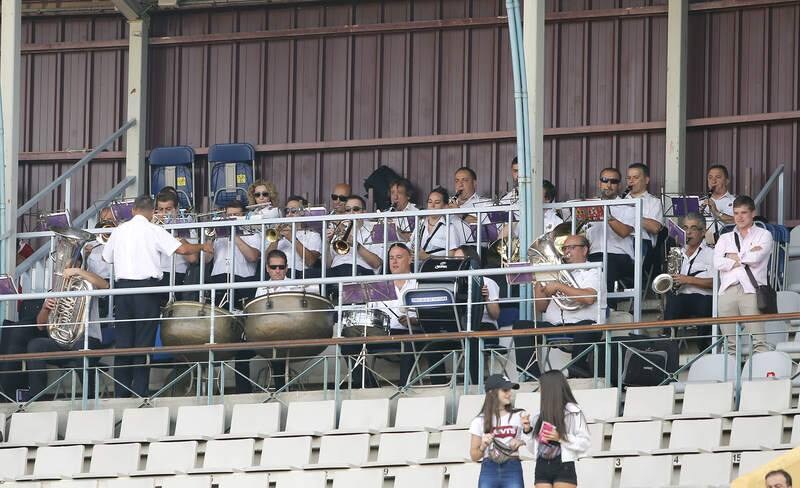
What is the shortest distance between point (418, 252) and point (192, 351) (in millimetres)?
2195

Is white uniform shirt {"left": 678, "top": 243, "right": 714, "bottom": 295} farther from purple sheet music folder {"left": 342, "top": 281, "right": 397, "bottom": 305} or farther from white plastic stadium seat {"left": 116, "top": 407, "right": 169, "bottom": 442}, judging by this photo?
white plastic stadium seat {"left": 116, "top": 407, "right": 169, "bottom": 442}

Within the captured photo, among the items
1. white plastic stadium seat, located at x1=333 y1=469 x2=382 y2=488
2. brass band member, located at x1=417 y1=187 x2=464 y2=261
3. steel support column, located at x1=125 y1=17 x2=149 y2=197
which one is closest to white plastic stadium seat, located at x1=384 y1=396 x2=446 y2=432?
white plastic stadium seat, located at x1=333 y1=469 x2=382 y2=488

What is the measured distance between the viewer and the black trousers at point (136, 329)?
48.6ft

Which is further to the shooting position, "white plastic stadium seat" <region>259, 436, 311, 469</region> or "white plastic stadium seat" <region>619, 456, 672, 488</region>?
"white plastic stadium seat" <region>259, 436, 311, 469</region>

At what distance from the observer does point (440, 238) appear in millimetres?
15922

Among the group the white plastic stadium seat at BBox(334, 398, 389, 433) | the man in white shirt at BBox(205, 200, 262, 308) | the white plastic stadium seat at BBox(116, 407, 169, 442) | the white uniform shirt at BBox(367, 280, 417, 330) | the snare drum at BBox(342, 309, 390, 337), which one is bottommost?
the white plastic stadium seat at BBox(116, 407, 169, 442)

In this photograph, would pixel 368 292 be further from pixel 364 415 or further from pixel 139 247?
pixel 139 247

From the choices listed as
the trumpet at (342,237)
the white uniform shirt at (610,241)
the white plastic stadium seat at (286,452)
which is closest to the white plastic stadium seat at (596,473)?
the white plastic stadium seat at (286,452)

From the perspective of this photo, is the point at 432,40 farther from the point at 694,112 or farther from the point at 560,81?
the point at 694,112

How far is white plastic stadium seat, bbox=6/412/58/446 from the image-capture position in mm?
14344

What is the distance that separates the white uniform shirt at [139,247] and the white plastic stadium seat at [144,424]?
4.27ft

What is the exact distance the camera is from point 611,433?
12711 mm

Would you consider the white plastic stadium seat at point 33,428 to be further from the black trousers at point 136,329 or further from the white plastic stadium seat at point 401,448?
the white plastic stadium seat at point 401,448

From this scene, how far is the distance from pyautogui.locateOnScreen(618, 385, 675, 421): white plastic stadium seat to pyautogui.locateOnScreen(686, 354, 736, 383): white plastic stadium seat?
641 mm
